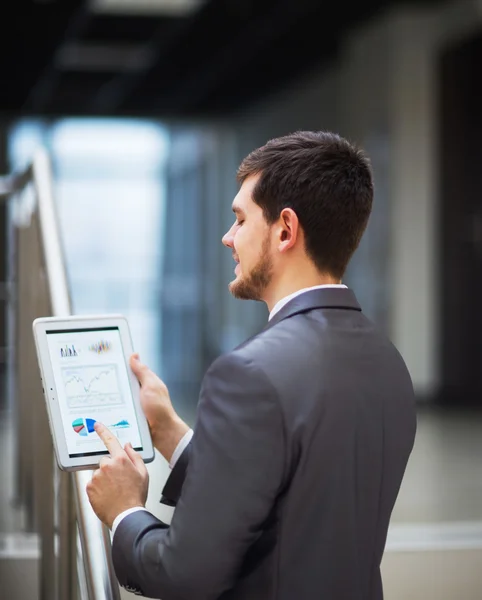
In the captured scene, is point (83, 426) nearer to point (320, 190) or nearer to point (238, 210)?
point (238, 210)

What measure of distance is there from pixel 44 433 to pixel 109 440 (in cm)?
102

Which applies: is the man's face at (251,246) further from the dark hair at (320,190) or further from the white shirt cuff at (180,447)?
the white shirt cuff at (180,447)

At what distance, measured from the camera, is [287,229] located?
4.58 ft

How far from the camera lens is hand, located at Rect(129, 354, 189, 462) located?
5.25 feet

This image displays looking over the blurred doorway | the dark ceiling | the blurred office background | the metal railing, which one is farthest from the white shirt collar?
the blurred doorway

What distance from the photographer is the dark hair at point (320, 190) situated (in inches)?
54.4

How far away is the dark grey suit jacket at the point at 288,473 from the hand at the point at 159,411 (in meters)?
0.22

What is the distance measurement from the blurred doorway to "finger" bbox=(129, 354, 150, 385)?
7201 mm

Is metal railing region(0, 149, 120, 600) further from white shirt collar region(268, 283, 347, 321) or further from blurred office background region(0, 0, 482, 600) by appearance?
blurred office background region(0, 0, 482, 600)

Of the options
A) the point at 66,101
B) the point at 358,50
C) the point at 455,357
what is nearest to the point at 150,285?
the point at 66,101

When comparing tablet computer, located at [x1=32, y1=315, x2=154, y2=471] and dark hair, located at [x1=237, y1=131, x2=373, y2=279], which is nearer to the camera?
dark hair, located at [x1=237, y1=131, x2=373, y2=279]

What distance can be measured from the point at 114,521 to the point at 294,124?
413 inches

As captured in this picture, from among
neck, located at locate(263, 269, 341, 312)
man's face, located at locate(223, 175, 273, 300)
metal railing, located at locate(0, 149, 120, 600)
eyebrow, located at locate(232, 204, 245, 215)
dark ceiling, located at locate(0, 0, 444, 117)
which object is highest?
dark ceiling, located at locate(0, 0, 444, 117)

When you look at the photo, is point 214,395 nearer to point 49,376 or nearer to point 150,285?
point 49,376
